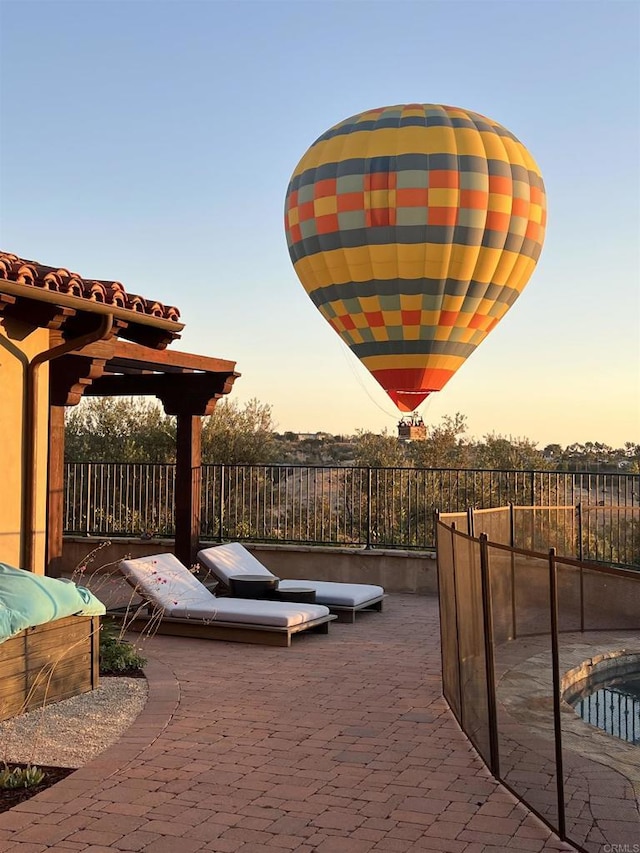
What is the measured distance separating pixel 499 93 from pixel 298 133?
552cm

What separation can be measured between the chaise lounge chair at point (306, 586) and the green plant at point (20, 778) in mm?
5821

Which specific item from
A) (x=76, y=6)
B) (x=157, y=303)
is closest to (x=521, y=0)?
(x=76, y=6)

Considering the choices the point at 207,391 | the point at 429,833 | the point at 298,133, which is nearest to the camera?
the point at 429,833

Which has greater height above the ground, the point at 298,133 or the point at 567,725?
the point at 298,133

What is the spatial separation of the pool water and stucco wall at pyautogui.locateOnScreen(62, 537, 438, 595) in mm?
4698

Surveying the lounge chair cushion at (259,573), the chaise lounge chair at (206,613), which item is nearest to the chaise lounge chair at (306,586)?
the lounge chair cushion at (259,573)

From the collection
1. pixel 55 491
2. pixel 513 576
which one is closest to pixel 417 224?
pixel 513 576

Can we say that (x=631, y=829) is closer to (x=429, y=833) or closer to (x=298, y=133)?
(x=429, y=833)

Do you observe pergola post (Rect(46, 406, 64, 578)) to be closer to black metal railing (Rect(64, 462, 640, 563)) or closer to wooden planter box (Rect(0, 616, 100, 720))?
wooden planter box (Rect(0, 616, 100, 720))

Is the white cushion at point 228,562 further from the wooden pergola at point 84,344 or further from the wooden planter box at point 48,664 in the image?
the wooden planter box at point 48,664

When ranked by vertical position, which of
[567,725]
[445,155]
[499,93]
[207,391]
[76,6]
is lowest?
[567,725]

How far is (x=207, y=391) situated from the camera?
523 inches

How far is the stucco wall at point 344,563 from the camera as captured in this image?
14078 millimetres

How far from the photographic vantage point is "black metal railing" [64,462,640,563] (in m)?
15.0
